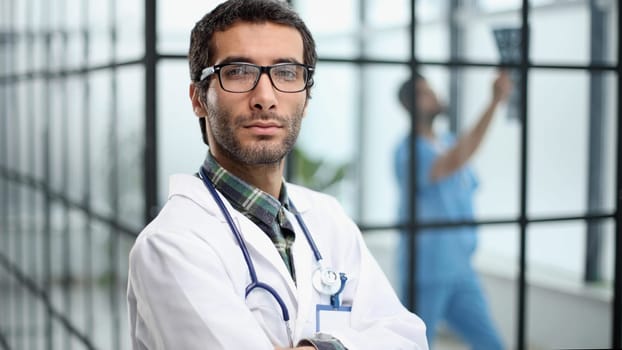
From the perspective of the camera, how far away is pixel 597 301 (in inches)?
102

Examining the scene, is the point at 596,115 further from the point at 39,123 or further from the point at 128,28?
the point at 39,123

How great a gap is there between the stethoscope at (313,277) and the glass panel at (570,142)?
1.43m

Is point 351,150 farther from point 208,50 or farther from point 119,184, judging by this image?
point 208,50

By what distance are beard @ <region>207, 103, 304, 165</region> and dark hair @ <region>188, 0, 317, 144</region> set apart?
0.06 m

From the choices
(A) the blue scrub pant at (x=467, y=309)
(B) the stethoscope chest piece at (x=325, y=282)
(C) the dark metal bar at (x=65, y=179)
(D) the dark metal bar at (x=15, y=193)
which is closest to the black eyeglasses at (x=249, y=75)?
(B) the stethoscope chest piece at (x=325, y=282)

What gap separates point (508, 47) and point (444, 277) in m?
0.68

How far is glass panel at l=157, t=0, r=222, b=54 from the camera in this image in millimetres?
1771

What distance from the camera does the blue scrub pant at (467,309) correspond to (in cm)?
246

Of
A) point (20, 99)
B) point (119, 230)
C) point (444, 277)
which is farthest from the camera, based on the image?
point (20, 99)

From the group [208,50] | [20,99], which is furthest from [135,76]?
[20,99]

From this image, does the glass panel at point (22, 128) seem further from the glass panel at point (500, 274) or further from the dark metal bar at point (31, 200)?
the glass panel at point (500, 274)


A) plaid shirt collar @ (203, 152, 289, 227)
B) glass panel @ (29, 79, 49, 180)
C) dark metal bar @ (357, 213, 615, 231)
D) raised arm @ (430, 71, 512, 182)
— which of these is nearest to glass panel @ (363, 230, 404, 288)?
raised arm @ (430, 71, 512, 182)

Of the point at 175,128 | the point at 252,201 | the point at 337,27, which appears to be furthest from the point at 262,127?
the point at 337,27

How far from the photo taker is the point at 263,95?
3.40ft
